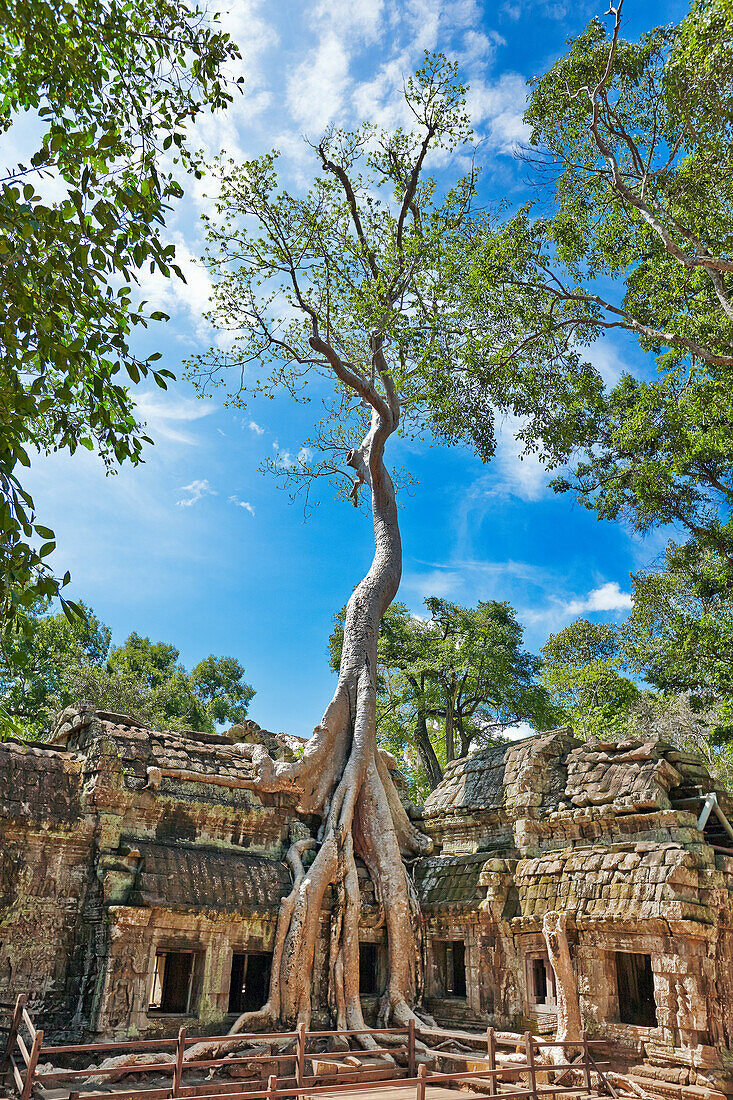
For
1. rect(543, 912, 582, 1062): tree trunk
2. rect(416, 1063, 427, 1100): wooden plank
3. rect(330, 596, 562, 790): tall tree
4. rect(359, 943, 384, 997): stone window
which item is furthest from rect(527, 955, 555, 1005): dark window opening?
rect(330, 596, 562, 790): tall tree

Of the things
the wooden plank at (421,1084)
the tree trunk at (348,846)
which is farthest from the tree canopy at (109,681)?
the wooden plank at (421,1084)

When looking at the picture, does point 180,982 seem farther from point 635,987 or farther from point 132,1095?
point 635,987

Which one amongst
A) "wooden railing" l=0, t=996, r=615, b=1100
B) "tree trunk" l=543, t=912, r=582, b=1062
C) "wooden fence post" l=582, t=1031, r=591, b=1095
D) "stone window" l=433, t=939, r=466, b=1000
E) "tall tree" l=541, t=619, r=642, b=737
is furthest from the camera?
"tall tree" l=541, t=619, r=642, b=737

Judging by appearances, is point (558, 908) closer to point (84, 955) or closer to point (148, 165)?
point (84, 955)

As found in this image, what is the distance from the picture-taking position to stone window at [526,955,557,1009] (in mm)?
10430

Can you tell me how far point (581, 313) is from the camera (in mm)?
14367

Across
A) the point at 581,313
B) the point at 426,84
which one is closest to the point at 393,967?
the point at 581,313

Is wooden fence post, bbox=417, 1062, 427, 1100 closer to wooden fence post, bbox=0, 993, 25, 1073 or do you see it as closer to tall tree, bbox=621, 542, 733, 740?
wooden fence post, bbox=0, 993, 25, 1073

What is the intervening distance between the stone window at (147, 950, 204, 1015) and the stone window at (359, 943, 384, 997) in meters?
2.69

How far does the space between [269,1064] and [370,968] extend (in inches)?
117

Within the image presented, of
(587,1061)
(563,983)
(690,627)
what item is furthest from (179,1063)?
(690,627)

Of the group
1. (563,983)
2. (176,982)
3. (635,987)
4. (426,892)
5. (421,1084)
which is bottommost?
(421,1084)

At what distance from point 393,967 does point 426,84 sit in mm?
15707

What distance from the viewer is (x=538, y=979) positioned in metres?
10.6
